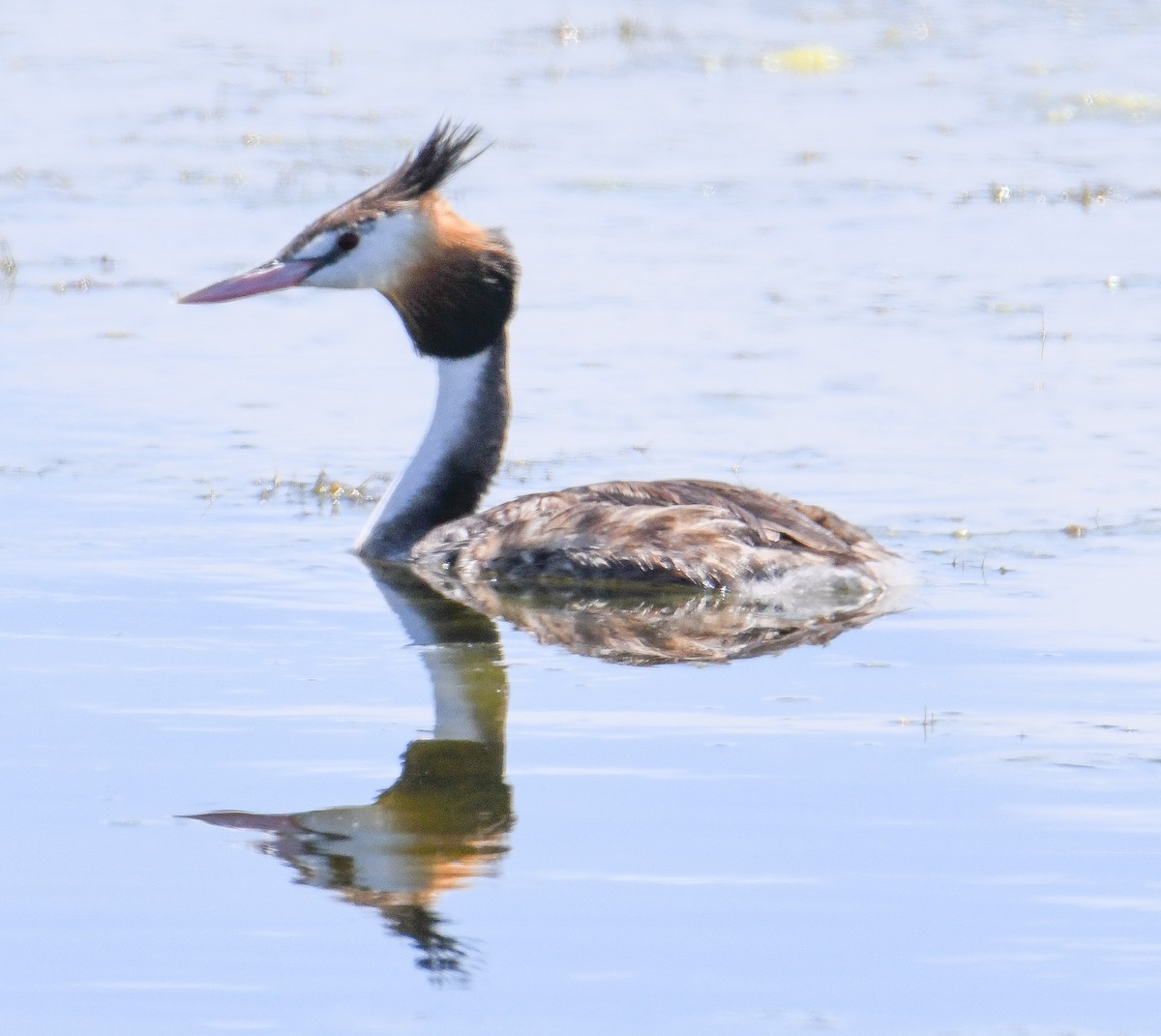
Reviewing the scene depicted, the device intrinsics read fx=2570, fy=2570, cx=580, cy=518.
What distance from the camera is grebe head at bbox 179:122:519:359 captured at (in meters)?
9.59

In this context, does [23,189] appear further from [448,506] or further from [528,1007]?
[528,1007]

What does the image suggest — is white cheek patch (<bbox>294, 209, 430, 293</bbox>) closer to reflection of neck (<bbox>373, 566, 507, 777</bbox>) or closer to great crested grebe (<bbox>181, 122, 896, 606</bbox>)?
great crested grebe (<bbox>181, 122, 896, 606</bbox>)

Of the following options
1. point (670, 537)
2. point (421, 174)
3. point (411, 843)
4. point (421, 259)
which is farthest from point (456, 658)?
point (421, 174)

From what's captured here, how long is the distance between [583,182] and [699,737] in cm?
1104

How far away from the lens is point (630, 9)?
87.6ft

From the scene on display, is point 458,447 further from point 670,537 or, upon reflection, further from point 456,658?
point 456,658

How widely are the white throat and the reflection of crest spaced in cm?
46

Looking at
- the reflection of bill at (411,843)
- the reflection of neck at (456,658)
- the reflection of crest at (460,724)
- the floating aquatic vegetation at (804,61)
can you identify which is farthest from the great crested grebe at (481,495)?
the floating aquatic vegetation at (804,61)

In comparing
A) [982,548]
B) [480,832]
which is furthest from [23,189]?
[480,832]

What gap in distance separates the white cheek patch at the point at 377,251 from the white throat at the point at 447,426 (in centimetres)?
40

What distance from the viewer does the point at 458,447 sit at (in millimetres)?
9594

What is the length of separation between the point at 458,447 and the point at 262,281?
96 cm

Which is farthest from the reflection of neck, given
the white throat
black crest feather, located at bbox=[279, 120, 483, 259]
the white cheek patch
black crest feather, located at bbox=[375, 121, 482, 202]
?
black crest feather, located at bbox=[375, 121, 482, 202]

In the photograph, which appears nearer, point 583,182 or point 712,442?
point 712,442
